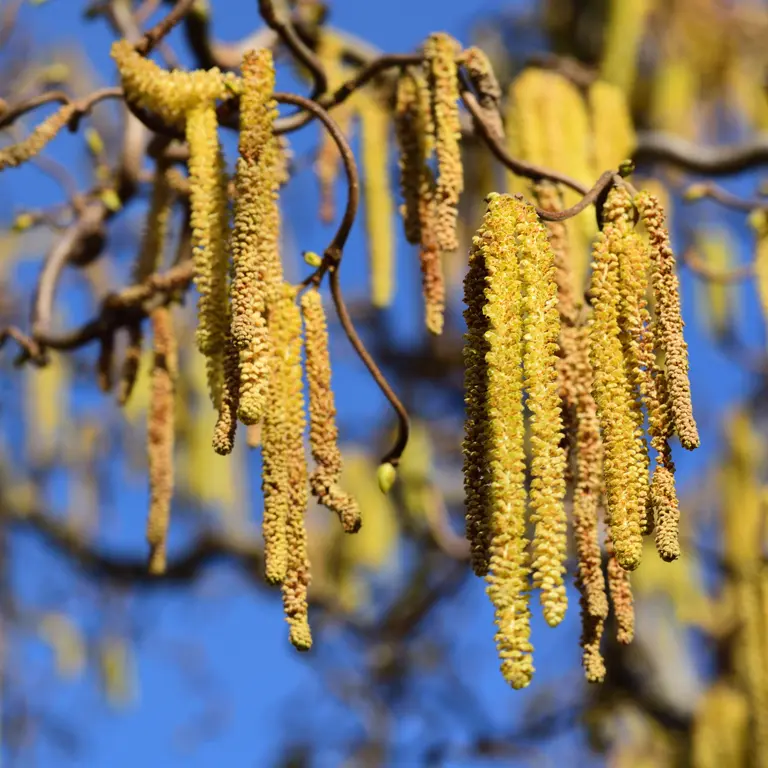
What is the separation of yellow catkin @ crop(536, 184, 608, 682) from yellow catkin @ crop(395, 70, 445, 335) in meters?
0.17

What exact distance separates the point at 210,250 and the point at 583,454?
0.53 metres

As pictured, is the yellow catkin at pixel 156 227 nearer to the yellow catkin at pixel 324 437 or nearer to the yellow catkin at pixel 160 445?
the yellow catkin at pixel 160 445

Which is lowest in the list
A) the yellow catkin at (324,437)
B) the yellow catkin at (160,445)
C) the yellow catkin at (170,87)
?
the yellow catkin at (160,445)

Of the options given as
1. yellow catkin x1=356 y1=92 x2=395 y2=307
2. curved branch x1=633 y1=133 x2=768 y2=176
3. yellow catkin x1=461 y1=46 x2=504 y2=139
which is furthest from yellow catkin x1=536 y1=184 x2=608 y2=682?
curved branch x1=633 y1=133 x2=768 y2=176

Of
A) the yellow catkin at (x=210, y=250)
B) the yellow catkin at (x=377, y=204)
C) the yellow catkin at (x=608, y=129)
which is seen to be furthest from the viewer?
the yellow catkin at (x=608, y=129)

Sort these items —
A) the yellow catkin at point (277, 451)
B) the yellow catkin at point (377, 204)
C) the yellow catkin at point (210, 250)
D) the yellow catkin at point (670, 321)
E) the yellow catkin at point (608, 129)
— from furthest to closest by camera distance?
1. the yellow catkin at point (608, 129)
2. the yellow catkin at point (377, 204)
3. the yellow catkin at point (210, 250)
4. the yellow catkin at point (277, 451)
5. the yellow catkin at point (670, 321)

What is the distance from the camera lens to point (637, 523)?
133cm

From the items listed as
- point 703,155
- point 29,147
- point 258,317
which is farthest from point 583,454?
point 703,155

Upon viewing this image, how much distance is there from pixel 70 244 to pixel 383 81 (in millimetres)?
742

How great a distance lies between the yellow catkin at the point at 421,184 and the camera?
1812mm

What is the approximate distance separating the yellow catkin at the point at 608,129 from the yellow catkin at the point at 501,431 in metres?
1.15

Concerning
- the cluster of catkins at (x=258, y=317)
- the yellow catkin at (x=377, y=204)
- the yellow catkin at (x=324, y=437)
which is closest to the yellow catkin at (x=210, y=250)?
the cluster of catkins at (x=258, y=317)

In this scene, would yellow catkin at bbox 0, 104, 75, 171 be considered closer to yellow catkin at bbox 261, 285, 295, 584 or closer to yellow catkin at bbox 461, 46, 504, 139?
yellow catkin at bbox 261, 285, 295, 584

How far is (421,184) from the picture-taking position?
6.27ft
